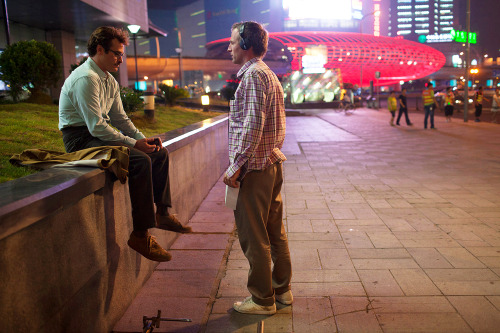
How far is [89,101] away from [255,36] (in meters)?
1.36

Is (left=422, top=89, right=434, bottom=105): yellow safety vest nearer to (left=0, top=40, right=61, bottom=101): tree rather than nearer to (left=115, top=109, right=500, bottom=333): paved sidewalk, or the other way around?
(left=115, top=109, right=500, bottom=333): paved sidewalk

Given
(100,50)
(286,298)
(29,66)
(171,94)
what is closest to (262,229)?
(286,298)

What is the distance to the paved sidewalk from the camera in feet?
10.7

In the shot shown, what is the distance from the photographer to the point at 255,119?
9.51 feet

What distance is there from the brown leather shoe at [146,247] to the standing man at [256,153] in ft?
2.34

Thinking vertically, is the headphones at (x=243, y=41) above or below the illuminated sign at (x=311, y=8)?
below

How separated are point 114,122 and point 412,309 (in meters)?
2.86

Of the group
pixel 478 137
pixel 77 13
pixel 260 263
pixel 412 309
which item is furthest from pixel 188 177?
pixel 77 13

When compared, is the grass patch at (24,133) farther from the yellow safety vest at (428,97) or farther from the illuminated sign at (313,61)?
the illuminated sign at (313,61)

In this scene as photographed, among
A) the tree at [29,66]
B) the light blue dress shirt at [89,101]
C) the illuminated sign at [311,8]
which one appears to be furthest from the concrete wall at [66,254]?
the illuminated sign at [311,8]

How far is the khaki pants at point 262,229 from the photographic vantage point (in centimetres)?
309

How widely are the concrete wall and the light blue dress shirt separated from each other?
432mm

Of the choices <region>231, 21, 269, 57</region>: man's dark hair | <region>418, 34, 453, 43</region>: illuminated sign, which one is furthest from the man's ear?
<region>418, 34, 453, 43</region>: illuminated sign

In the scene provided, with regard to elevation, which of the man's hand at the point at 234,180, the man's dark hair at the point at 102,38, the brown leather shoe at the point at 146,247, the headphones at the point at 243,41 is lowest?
the brown leather shoe at the point at 146,247
